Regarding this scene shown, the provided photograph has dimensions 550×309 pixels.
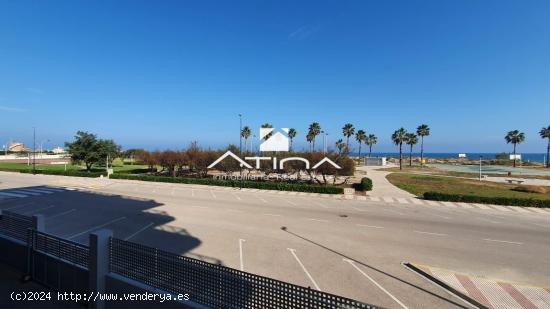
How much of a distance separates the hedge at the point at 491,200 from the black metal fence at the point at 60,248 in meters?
27.8

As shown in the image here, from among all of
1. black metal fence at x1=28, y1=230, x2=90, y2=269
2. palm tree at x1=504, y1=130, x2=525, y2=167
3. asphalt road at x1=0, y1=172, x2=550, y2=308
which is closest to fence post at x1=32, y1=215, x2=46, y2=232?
black metal fence at x1=28, y1=230, x2=90, y2=269

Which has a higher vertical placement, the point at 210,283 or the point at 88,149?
the point at 88,149

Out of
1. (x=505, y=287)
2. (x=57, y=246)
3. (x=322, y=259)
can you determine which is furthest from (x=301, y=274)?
(x=57, y=246)

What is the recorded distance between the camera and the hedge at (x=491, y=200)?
24.7 metres

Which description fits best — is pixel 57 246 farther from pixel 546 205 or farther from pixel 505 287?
pixel 546 205

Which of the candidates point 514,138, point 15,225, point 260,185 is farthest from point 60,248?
point 514,138

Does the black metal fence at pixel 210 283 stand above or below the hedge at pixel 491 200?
above

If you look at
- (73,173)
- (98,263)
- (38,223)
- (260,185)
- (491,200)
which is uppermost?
(38,223)

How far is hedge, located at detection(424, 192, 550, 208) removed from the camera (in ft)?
81.1

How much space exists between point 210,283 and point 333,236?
10.3m

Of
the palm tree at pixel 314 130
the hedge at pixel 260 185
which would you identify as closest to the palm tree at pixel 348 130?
the palm tree at pixel 314 130

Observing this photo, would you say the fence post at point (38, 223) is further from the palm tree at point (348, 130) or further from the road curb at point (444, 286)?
the palm tree at point (348, 130)

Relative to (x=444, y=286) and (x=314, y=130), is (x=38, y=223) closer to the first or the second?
(x=444, y=286)

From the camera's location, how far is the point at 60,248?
8641mm
